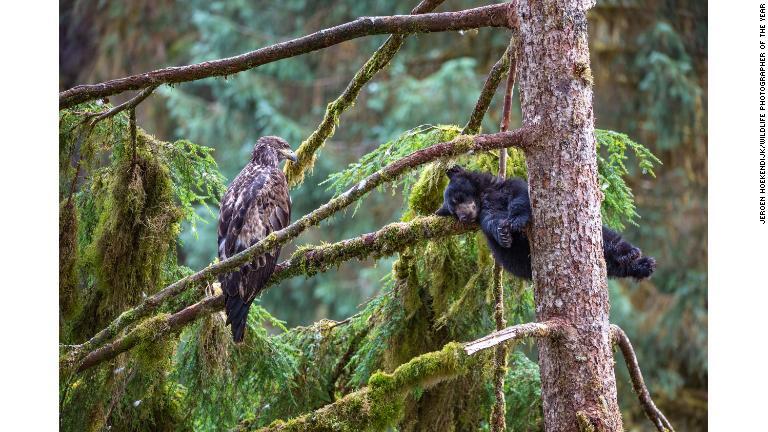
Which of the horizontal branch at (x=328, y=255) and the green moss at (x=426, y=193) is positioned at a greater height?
the green moss at (x=426, y=193)

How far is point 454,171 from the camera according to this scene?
13.0ft

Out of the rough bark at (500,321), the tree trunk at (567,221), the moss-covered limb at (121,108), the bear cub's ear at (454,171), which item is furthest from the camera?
the bear cub's ear at (454,171)

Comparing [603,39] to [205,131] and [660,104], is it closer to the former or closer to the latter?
[660,104]

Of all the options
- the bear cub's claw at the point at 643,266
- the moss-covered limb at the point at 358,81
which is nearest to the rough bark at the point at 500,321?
the moss-covered limb at the point at 358,81

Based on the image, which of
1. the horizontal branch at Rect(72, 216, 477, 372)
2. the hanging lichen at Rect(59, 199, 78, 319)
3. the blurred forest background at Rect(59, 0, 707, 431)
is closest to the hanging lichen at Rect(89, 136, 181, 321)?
the hanging lichen at Rect(59, 199, 78, 319)

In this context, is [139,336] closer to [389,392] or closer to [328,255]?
[328,255]

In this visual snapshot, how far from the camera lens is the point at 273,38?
14883mm

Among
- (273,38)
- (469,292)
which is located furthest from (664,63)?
(469,292)

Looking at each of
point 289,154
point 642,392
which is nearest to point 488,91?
point 642,392

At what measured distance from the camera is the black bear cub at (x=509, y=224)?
3410mm

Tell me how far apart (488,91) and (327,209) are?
993 mm

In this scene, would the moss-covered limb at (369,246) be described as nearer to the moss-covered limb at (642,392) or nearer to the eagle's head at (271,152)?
the moss-covered limb at (642,392)

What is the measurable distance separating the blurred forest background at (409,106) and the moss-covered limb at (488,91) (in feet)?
22.2

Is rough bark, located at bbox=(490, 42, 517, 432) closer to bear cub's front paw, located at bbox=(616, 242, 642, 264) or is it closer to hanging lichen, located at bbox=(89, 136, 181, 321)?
bear cub's front paw, located at bbox=(616, 242, 642, 264)
